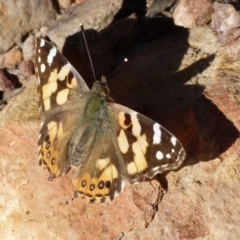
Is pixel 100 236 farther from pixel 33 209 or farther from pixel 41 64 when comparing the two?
pixel 41 64

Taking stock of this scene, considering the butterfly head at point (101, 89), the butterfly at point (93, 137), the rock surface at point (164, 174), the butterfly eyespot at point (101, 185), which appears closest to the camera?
the butterfly at point (93, 137)

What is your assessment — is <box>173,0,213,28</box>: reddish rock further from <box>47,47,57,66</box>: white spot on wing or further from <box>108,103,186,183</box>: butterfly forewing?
<box>108,103,186,183</box>: butterfly forewing

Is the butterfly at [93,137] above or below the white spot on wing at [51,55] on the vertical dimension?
below

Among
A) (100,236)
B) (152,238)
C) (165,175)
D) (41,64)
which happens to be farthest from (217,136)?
(41,64)

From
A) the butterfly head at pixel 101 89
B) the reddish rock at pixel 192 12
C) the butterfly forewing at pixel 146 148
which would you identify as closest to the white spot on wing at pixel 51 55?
the butterfly head at pixel 101 89

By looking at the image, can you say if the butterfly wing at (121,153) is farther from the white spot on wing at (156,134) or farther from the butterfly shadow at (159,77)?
the butterfly shadow at (159,77)

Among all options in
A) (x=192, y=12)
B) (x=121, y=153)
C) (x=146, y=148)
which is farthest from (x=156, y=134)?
(x=192, y=12)

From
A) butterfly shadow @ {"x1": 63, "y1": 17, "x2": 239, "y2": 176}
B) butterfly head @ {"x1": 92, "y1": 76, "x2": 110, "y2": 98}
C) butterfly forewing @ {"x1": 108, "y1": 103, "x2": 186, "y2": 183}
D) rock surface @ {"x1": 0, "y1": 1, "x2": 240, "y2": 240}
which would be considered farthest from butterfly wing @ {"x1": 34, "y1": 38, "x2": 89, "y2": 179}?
butterfly forewing @ {"x1": 108, "y1": 103, "x2": 186, "y2": 183}
